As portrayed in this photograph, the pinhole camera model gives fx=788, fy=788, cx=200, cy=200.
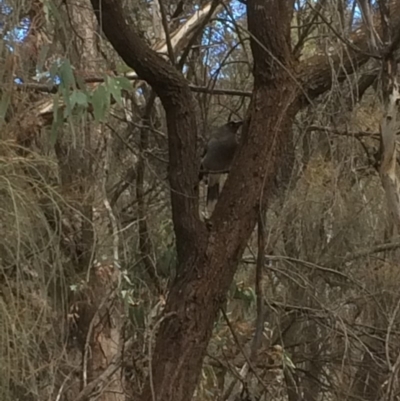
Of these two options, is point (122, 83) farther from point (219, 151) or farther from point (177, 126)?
point (219, 151)

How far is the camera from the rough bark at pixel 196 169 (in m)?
1.41

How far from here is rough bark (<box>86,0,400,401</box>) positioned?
141 centimetres

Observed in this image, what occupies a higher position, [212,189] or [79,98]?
[79,98]

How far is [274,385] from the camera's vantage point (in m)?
2.13

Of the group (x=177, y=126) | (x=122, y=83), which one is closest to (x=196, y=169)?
(x=177, y=126)

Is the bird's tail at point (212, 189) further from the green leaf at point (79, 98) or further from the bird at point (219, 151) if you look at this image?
the green leaf at point (79, 98)

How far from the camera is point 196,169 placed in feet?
4.88

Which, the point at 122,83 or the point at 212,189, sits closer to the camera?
the point at 122,83

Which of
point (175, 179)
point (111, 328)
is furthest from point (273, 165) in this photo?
point (111, 328)

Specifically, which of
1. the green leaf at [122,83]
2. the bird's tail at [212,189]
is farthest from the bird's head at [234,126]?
the green leaf at [122,83]

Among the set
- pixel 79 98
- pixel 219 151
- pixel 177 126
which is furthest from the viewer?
pixel 219 151

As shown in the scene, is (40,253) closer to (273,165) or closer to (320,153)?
(273,165)

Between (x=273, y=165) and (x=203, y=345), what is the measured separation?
356 mm

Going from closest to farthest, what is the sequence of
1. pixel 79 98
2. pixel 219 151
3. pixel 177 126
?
pixel 79 98, pixel 177 126, pixel 219 151
